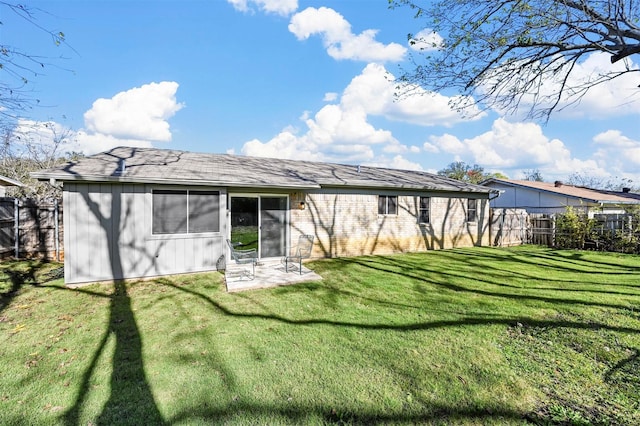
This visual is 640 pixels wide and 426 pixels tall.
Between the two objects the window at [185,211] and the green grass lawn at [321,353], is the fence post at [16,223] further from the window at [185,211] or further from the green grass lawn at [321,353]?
the window at [185,211]

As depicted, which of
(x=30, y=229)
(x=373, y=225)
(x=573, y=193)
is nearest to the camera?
(x=30, y=229)

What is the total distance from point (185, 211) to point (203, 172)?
131 centimetres

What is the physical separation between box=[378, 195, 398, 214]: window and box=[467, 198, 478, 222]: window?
14.7ft

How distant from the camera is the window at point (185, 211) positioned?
7582 mm

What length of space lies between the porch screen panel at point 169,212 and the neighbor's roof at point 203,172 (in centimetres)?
41

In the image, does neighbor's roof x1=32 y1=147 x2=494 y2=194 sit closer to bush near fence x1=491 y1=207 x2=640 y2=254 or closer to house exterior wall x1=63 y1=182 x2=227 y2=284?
house exterior wall x1=63 y1=182 x2=227 y2=284

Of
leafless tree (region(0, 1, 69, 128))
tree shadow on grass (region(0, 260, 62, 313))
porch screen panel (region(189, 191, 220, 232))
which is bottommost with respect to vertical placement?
tree shadow on grass (region(0, 260, 62, 313))

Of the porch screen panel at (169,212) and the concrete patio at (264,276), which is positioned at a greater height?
the porch screen panel at (169,212)

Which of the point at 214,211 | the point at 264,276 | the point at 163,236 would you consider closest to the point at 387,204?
the point at 264,276

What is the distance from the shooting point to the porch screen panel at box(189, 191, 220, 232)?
7918 mm

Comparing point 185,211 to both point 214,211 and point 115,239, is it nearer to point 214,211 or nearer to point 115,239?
point 214,211

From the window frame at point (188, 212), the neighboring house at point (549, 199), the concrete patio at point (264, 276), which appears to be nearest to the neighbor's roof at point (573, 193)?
the neighboring house at point (549, 199)

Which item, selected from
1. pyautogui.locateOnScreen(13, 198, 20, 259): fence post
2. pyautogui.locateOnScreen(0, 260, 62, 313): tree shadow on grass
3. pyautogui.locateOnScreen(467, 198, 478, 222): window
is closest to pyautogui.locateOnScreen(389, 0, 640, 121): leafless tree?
pyautogui.locateOnScreen(467, 198, 478, 222): window

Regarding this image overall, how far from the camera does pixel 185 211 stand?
25.6 ft
